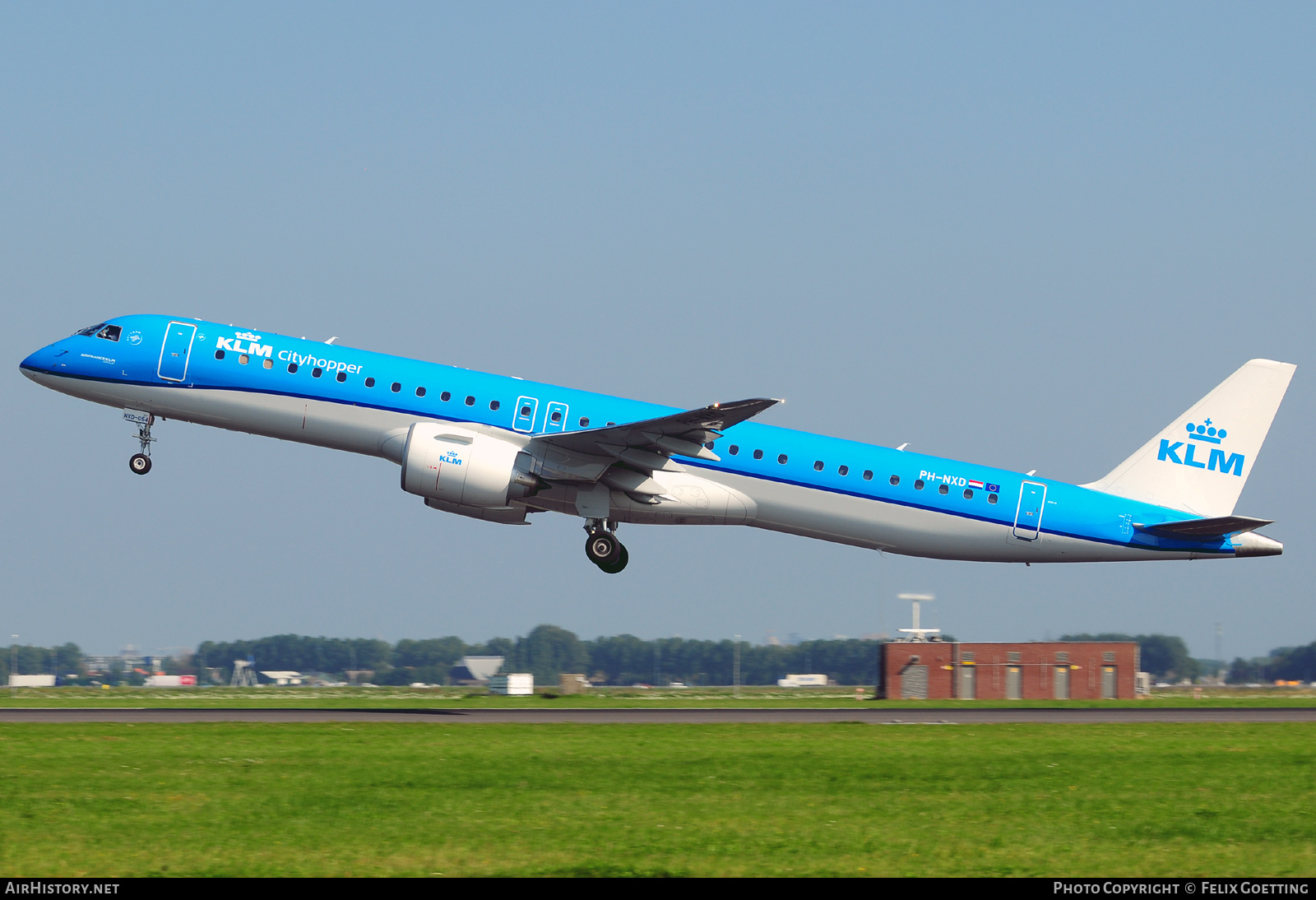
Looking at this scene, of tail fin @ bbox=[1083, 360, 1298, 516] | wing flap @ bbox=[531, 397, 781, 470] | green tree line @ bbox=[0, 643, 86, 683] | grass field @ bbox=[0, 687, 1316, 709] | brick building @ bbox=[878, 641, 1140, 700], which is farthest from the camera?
green tree line @ bbox=[0, 643, 86, 683]

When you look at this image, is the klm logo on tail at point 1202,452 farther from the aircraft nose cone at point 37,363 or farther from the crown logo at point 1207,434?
the aircraft nose cone at point 37,363

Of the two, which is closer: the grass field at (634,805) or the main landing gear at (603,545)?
the grass field at (634,805)

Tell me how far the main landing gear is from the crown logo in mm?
17776

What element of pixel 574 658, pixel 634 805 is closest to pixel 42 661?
pixel 574 658

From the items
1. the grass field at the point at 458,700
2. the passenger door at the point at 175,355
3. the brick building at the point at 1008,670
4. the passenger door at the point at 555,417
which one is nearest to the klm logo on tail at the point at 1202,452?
the grass field at the point at 458,700

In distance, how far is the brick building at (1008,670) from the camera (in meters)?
57.7

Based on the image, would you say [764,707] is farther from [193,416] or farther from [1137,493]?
[193,416]

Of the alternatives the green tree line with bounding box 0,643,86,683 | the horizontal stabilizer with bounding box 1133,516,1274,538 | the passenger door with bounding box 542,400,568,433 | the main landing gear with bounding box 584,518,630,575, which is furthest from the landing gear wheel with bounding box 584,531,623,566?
the green tree line with bounding box 0,643,86,683

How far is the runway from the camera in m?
29.5

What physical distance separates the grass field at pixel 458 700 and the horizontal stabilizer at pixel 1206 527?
6.10 metres

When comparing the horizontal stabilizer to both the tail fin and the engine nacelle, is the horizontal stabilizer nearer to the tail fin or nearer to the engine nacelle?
the tail fin

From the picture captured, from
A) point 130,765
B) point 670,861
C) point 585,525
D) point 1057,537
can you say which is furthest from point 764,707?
point 670,861

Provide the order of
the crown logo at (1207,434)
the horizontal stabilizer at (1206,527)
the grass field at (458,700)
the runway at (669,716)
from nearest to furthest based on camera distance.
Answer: the runway at (669,716) < the horizontal stabilizer at (1206,527) < the crown logo at (1207,434) < the grass field at (458,700)

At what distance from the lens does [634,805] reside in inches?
702
